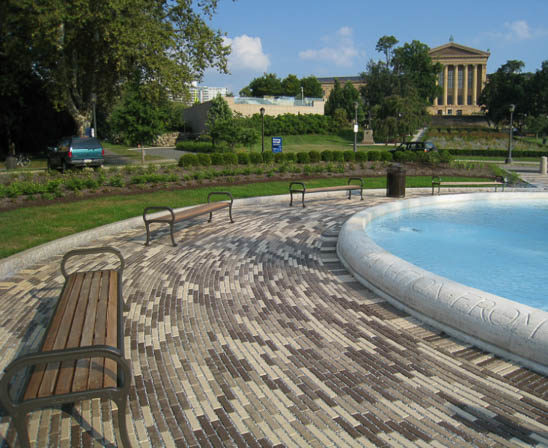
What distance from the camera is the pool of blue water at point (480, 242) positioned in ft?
21.0

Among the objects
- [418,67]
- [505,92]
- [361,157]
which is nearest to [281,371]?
[361,157]

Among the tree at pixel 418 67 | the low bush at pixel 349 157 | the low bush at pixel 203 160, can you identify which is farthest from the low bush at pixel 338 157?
the tree at pixel 418 67

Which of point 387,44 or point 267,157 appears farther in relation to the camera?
point 387,44

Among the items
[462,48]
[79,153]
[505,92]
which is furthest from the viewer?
[462,48]

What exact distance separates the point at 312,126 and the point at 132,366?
62179 millimetres

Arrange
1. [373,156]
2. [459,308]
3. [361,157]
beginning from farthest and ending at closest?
[373,156], [361,157], [459,308]

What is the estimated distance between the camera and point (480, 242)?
8.84m

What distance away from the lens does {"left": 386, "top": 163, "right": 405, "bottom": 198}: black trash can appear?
46.4ft

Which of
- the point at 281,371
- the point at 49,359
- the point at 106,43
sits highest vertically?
the point at 106,43

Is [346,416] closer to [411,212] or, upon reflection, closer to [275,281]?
[275,281]

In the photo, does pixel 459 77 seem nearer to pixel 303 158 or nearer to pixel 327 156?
pixel 327 156

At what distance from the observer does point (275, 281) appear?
588cm

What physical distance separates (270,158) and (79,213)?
39.7 feet

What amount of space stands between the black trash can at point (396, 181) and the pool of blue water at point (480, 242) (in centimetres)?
202
